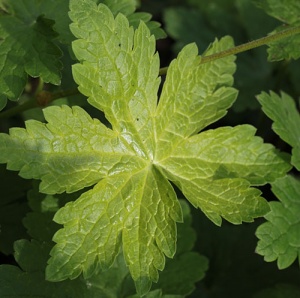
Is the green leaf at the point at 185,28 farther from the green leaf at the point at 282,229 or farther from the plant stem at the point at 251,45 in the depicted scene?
the green leaf at the point at 282,229

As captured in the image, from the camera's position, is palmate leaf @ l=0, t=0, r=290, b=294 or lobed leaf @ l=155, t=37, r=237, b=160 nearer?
palmate leaf @ l=0, t=0, r=290, b=294

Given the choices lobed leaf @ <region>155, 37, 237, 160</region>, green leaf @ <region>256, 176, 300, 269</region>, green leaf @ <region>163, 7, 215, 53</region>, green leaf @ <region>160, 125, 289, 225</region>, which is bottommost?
green leaf @ <region>256, 176, 300, 269</region>

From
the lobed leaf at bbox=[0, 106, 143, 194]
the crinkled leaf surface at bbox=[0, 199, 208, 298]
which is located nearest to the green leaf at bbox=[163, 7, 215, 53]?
the crinkled leaf surface at bbox=[0, 199, 208, 298]

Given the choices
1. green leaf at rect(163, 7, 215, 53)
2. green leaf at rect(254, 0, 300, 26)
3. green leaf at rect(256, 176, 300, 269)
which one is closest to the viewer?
green leaf at rect(256, 176, 300, 269)

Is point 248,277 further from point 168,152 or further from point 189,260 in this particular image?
point 168,152

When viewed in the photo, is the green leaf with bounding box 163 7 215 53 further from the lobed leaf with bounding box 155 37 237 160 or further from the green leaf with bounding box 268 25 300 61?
the lobed leaf with bounding box 155 37 237 160

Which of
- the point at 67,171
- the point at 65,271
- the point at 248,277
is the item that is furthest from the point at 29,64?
the point at 248,277

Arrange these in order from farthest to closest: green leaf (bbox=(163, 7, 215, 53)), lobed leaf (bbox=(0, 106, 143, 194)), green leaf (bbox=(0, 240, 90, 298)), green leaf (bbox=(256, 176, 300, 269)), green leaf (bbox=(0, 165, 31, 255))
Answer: green leaf (bbox=(163, 7, 215, 53))
green leaf (bbox=(0, 165, 31, 255))
green leaf (bbox=(256, 176, 300, 269))
green leaf (bbox=(0, 240, 90, 298))
lobed leaf (bbox=(0, 106, 143, 194))

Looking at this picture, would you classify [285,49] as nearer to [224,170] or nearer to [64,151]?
[224,170]
